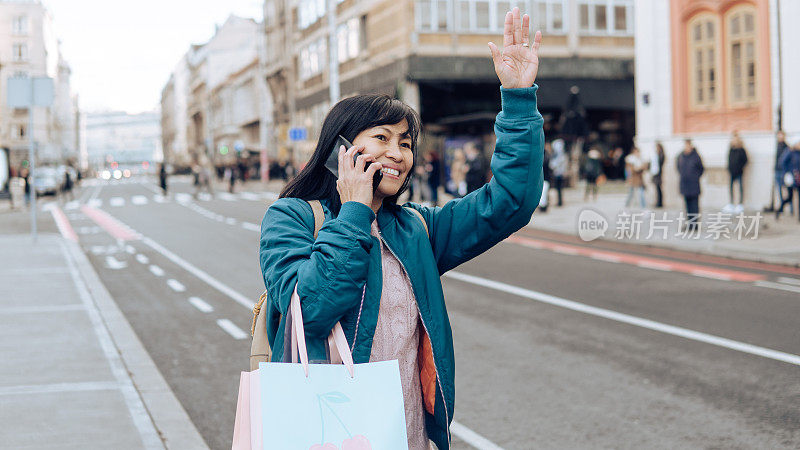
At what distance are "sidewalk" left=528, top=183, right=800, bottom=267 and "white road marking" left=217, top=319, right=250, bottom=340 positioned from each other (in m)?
8.41

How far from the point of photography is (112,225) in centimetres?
2564

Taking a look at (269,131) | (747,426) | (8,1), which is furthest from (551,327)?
(8,1)

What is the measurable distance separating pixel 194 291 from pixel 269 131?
6297 cm

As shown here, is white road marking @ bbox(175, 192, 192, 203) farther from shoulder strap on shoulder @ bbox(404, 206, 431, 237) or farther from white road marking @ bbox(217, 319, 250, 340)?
shoulder strap on shoulder @ bbox(404, 206, 431, 237)

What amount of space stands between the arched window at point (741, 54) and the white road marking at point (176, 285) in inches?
610

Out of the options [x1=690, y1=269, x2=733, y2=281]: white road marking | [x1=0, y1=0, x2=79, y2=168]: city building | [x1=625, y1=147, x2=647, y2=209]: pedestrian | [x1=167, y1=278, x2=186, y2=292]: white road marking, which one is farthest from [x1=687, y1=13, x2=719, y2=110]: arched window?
[x1=0, y1=0, x2=79, y2=168]: city building

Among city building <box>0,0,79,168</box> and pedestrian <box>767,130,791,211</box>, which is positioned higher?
city building <box>0,0,79,168</box>

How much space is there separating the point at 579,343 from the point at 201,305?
4744 millimetres

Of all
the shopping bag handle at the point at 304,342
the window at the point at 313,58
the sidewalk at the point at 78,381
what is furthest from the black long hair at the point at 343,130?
the window at the point at 313,58

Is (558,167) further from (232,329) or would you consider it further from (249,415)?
(249,415)

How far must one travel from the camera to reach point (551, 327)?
8945mm

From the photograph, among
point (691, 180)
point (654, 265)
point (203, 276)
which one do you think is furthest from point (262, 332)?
point (691, 180)

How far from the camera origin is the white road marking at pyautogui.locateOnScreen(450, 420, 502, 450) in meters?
5.32

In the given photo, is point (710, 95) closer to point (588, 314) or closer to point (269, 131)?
point (588, 314)
